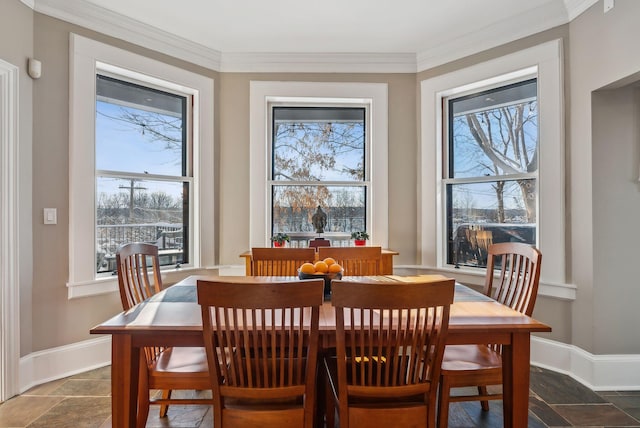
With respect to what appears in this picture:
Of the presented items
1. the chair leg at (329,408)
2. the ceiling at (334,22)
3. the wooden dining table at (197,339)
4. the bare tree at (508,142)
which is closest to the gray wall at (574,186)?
the ceiling at (334,22)

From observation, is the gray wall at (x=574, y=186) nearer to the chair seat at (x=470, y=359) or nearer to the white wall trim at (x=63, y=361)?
the white wall trim at (x=63, y=361)

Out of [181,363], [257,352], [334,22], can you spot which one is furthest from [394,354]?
[334,22]

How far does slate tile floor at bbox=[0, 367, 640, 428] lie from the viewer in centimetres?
210

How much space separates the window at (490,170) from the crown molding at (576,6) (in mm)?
488

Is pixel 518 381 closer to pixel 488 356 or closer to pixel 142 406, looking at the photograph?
pixel 488 356

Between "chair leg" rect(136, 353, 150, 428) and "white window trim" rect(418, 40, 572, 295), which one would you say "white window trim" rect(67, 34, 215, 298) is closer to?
"chair leg" rect(136, 353, 150, 428)

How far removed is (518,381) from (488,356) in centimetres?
35

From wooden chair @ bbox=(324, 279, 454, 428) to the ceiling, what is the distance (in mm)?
2368

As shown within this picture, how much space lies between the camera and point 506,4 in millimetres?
2787

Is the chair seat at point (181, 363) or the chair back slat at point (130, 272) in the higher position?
the chair back slat at point (130, 272)

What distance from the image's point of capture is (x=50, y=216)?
8.65 ft

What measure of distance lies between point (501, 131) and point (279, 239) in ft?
7.13

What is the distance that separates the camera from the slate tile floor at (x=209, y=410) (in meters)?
2.10

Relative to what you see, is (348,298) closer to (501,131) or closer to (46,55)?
(501,131)
